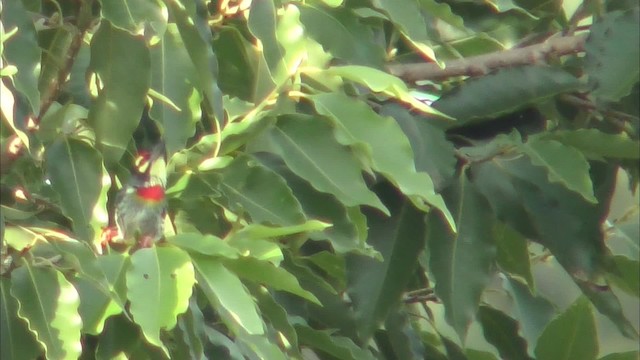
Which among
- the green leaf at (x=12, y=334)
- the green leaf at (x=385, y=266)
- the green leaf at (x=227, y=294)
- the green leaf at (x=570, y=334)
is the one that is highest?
the green leaf at (x=227, y=294)

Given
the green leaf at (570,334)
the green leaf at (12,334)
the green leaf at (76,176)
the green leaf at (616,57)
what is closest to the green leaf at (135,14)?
the green leaf at (76,176)

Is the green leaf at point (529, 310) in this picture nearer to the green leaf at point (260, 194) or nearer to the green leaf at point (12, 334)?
the green leaf at point (260, 194)

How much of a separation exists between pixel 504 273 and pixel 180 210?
50 centimetres

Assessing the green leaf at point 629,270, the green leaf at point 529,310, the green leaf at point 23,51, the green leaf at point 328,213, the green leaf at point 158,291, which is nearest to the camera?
the green leaf at point 158,291

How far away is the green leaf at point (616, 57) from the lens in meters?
1.07

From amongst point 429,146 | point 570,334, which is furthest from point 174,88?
point 570,334

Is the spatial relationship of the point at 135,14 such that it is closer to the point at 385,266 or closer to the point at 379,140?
the point at 379,140

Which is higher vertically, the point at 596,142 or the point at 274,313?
the point at 596,142

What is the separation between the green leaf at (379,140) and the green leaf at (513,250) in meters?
0.35

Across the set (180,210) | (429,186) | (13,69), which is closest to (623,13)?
(429,186)

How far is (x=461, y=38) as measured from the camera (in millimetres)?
1301

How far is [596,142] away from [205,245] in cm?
45

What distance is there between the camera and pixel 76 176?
3.05 feet

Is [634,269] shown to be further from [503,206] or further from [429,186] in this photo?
[429,186]
